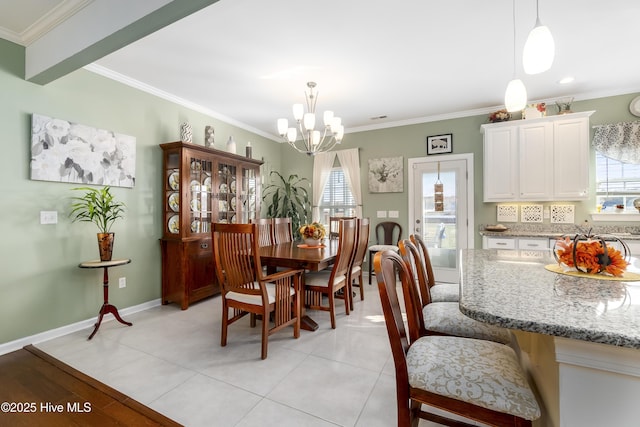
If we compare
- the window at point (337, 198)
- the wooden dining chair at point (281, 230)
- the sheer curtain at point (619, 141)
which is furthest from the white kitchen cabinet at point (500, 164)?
the wooden dining chair at point (281, 230)

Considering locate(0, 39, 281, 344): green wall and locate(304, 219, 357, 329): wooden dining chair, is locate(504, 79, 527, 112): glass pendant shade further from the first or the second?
locate(0, 39, 281, 344): green wall

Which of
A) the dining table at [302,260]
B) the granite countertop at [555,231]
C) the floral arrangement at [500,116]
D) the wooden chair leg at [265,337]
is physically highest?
the floral arrangement at [500,116]

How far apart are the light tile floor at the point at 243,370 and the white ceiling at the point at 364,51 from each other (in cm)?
273

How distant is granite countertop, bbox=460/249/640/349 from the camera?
65 centimetres

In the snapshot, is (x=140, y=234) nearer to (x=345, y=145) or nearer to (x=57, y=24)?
(x=57, y=24)

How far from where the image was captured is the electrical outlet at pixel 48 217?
8.35ft

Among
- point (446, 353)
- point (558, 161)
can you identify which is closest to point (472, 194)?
point (558, 161)

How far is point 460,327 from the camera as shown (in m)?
1.43

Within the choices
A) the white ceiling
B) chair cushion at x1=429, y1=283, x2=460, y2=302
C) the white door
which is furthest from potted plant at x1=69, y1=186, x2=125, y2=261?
the white door

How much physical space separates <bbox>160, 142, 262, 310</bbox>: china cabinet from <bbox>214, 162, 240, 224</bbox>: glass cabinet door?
15 millimetres

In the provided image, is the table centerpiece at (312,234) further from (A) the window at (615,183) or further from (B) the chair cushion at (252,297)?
(A) the window at (615,183)

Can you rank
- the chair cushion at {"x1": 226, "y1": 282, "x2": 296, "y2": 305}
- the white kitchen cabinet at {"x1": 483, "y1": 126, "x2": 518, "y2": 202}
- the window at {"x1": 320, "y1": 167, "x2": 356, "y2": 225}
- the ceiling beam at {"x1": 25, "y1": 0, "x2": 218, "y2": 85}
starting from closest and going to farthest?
1. the ceiling beam at {"x1": 25, "y1": 0, "x2": 218, "y2": 85}
2. the chair cushion at {"x1": 226, "y1": 282, "x2": 296, "y2": 305}
3. the white kitchen cabinet at {"x1": 483, "y1": 126, "x2": 518, "y2": 202}
4. the window at {"x1": 320, "y1": 167, "x2": 356, "y2": 225}

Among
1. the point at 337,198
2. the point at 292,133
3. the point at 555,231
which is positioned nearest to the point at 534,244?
the point at 555,231

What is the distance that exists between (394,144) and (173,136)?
349 centimetres
